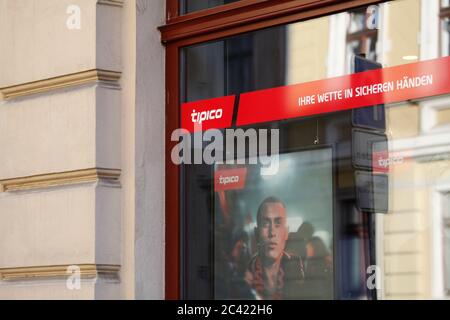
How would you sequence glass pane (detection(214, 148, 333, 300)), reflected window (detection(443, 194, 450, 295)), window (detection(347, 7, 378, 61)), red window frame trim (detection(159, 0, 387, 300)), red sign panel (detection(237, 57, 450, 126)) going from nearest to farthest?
reflected window (detection(443, 194, 450, 295)), red sign panel (detection(237, 57, 450, 126)), window (detection(347, 7, 378, 61)), glass pane (detection(214, 148, 333, 300)), red window frame trim (detection(159, 0, 387, 300))

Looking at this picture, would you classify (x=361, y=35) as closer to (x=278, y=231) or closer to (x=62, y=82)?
(x=278, y=231)

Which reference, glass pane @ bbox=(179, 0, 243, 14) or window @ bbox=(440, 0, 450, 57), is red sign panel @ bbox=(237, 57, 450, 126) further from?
glass pane @ bbox=(179, 0, 243, 14)

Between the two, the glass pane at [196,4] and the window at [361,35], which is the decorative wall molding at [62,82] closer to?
the glass pane at [196,4]

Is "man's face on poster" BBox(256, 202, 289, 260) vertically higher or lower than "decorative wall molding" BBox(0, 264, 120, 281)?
higher

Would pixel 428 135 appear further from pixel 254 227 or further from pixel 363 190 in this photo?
pixel 254 227

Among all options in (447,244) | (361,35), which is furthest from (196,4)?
(447,244)

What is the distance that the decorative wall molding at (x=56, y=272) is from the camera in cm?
681

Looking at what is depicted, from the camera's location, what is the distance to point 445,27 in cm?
578

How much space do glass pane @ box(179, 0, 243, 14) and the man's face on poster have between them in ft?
4.19

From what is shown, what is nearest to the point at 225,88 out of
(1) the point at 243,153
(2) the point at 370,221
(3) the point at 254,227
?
(1) the point at 243,153

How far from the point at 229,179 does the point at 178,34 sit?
3.20 ft

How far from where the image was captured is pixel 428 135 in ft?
19.2

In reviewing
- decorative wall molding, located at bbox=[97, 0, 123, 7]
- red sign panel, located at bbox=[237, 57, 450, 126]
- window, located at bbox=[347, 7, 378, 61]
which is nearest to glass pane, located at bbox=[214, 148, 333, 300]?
red sign panel, located at bbox=[237, 57, 450, 126]

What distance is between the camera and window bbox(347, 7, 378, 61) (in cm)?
613
